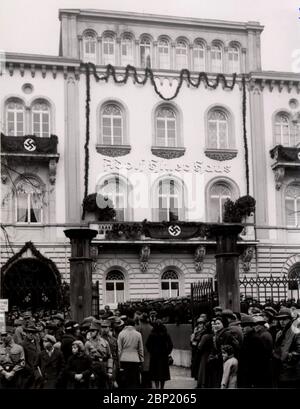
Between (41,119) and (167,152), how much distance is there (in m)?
7.02

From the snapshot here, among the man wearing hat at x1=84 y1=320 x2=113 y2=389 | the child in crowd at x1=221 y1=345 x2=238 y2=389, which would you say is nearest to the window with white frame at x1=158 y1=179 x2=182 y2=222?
the man wearing hat at x1=84 y1=320 x2=113 y2=389

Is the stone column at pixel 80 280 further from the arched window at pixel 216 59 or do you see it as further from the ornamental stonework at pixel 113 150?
the arched window at pixel 216 59

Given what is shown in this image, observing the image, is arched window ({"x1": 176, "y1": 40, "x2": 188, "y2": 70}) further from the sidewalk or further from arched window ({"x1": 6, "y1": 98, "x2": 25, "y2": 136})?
the sidewalk

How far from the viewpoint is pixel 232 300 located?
51.0 ft

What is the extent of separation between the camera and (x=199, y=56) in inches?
1009

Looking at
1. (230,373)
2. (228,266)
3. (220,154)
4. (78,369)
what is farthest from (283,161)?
(230,373)

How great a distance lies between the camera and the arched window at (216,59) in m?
25.1

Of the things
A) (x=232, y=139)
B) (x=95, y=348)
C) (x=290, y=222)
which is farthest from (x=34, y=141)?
(x=95, y=348)

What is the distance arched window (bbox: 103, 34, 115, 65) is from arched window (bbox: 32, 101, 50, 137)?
3.64 m

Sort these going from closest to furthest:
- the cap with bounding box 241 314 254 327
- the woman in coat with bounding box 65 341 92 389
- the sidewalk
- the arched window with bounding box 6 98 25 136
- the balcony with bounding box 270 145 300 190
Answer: the woman in coat with bounding box 65 341 92 389, the cap with bounding box 241 314 254 327, the sidewalk, the balcony with bounding box 270 145 300 190, the arched window with bounding box 6 98 25 136

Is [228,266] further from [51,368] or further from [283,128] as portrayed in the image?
[283,128]

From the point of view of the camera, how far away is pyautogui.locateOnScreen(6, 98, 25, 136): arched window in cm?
2764

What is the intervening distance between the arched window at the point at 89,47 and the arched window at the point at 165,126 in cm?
280
